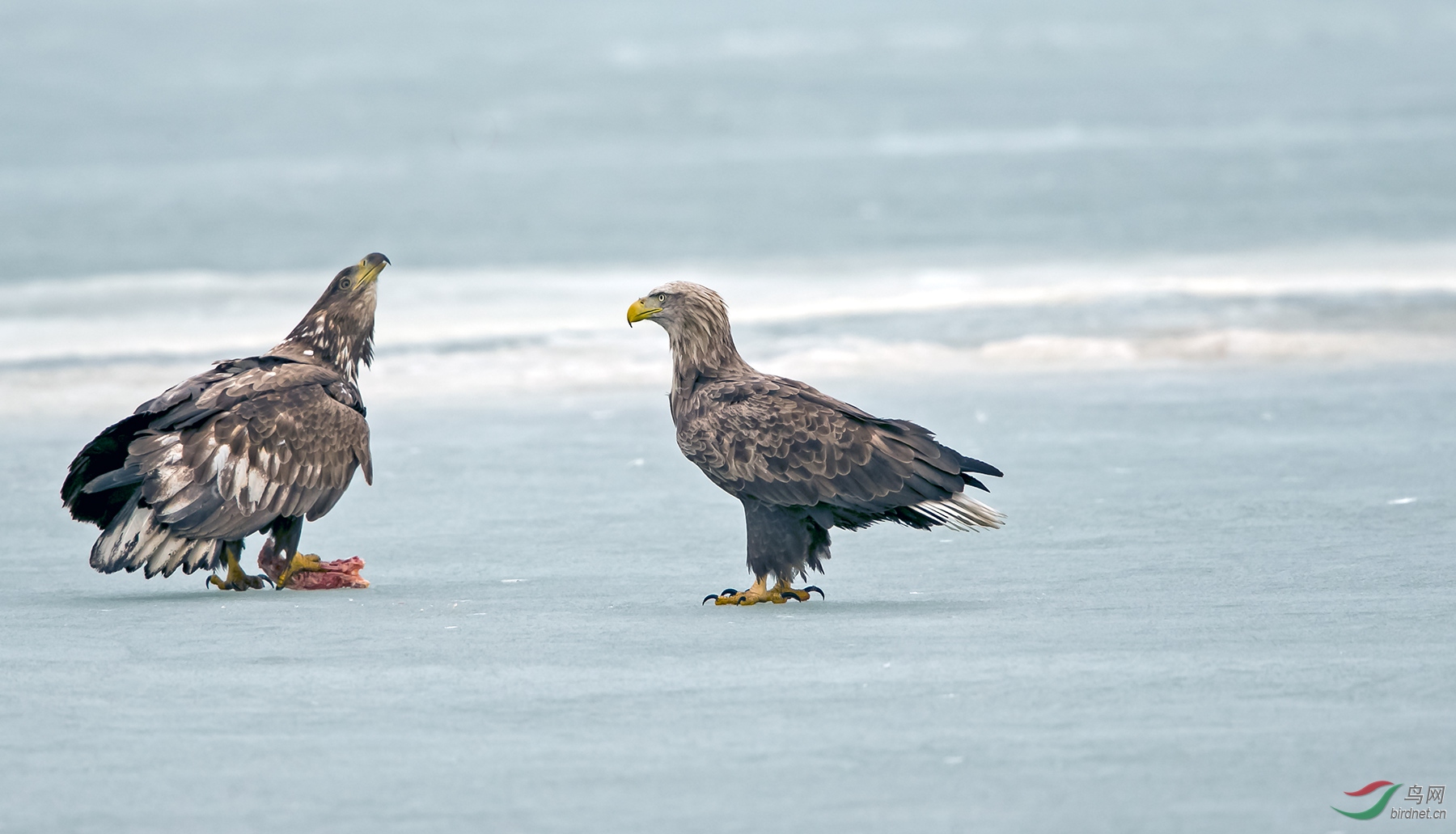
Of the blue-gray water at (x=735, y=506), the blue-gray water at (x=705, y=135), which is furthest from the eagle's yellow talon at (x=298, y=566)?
the blue-gray water at (x=705, y=135)

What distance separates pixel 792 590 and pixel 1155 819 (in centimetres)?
294

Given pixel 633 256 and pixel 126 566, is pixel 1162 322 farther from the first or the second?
pixel 126 566

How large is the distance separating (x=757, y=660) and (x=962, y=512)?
141cm

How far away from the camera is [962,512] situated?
7.23 metres

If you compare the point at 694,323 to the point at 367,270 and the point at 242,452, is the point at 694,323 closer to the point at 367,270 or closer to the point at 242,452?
the point at 367,270

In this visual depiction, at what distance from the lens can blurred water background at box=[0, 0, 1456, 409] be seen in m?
14.1

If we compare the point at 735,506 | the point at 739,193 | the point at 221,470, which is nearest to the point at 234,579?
the point at 221,470

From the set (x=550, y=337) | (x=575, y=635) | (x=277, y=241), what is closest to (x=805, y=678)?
(x=575, y=635)

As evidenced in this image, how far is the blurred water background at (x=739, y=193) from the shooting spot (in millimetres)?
14055

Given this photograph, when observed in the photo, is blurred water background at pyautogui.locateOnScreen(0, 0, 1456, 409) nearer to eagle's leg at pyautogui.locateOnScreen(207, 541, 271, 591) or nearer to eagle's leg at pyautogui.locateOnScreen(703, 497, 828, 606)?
eagle's leg at pyautogui.locateOnScreen(207, 541, 271, 591)

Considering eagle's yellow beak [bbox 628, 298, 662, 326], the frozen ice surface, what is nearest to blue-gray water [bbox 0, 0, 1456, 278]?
the frozen ice surface

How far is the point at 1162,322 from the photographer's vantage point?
45.7 feet

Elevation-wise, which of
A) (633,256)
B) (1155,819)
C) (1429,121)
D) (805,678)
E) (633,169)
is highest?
(1429,121)

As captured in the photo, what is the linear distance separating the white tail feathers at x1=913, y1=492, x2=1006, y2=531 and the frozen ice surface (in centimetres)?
24
